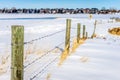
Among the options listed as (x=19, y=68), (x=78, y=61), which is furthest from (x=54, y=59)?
(x=19, y=68)

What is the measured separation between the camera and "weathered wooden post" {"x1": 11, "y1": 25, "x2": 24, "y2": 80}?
498 cm

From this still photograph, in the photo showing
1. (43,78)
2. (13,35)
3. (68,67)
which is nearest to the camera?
(13,35)

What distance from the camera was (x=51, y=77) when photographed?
6320 mm

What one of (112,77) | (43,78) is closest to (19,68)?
(43,78)

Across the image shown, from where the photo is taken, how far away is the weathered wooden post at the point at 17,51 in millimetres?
4984

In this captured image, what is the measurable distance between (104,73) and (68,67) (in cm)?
94

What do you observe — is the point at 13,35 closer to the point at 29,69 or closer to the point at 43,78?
the point at 43,78

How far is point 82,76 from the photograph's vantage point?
6.56 meters

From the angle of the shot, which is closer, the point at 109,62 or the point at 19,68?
the point at 19,68

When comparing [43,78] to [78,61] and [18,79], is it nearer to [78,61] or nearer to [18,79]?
[18,79]

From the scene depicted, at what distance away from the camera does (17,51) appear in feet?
16.8

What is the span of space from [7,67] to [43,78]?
1.58 m

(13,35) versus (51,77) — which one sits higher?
(13,35)

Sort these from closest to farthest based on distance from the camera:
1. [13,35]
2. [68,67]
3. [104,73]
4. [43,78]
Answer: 1. [13,35]
2. [43,78]
3. [104,73]
4. [68,67]
